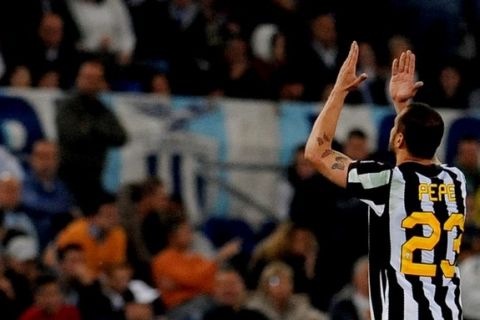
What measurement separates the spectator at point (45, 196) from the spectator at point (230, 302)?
156cm

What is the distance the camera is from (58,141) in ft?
48.6

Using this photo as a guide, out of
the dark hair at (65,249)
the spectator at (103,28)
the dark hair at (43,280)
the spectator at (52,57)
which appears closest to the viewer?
the dark hair at (43,280)

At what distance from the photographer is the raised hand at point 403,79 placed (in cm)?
869

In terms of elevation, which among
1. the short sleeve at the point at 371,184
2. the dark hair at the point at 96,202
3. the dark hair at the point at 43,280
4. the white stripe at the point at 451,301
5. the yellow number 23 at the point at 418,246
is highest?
the short sleeve at the point at 371,184

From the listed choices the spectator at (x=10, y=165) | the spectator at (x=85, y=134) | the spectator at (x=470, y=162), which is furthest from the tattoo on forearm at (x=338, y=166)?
the spectator at (x=470, y=162)

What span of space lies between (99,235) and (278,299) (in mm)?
1563

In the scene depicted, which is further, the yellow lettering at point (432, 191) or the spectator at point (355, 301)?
the spectator at point (355, 301)

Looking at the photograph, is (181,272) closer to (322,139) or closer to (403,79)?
(403,79)

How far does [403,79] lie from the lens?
875cm

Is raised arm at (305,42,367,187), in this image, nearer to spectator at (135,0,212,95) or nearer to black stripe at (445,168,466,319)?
black stripe at (445,168,466,319)

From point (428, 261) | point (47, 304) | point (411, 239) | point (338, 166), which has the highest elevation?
point (338, 166)

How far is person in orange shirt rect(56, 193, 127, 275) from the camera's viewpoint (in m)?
13.7

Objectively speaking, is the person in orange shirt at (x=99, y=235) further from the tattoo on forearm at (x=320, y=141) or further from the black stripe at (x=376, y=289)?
the black stripe at (x=376, y=289)

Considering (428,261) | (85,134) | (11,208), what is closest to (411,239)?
(428,261)
